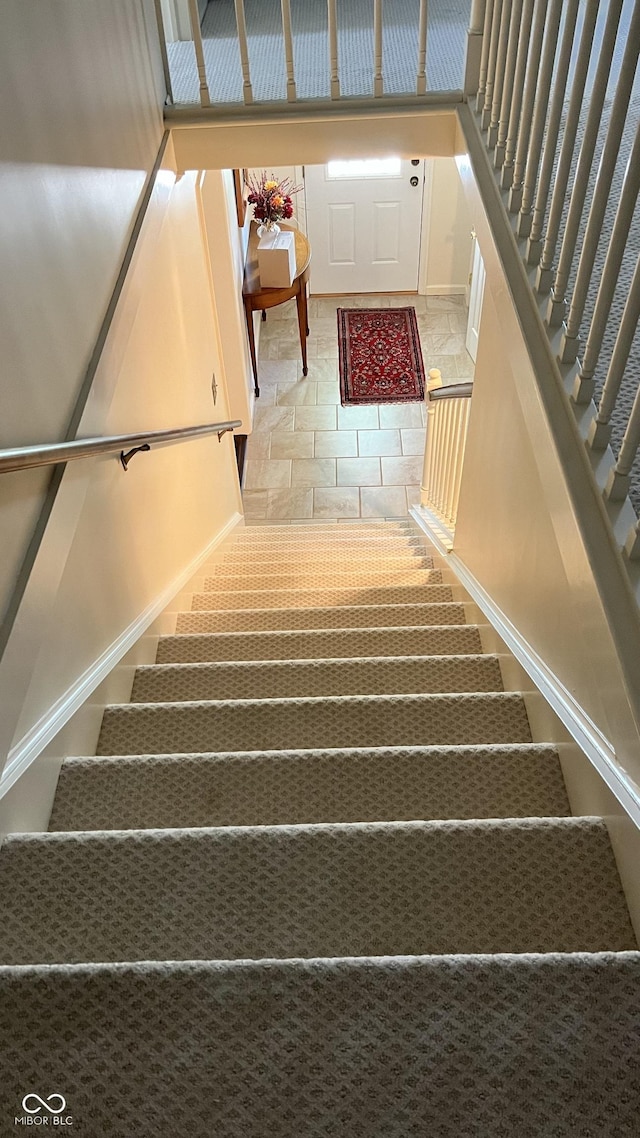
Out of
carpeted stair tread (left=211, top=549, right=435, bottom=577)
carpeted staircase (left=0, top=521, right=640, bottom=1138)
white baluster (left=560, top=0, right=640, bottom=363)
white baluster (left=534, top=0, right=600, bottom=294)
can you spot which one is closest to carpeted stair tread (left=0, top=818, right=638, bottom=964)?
→ carpeted staircase (left=0, top=521, right=640, bottom=1138)

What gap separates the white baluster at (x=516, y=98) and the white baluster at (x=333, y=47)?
87 cm

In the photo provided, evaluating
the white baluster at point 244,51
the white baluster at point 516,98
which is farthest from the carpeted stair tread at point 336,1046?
the white baluster at point 244,51

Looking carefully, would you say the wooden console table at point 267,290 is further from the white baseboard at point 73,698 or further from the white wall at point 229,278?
the white baseboard at point 73,698

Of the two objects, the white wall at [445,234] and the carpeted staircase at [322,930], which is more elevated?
the carpeted staircase at [322,930]

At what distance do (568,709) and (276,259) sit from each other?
4.70 metres

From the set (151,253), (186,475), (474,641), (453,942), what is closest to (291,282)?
(186,475)

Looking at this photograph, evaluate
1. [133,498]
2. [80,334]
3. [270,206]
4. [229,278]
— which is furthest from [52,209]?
[270,206]

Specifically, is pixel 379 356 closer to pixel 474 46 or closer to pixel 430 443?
pixel 430 443

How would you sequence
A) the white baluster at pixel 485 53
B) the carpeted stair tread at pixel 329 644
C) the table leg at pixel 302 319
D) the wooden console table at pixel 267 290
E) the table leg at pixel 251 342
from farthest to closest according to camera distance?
the table leg at pixel 302 319, the table leg at pixel 251 342, the wooden console table at pixel 267 290, the carpeted stair tread at pixel 329 644, the white baluster at pixel 485 53

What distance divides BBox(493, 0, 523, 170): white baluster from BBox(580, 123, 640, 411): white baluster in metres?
0.96

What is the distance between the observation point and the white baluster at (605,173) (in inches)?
48.6

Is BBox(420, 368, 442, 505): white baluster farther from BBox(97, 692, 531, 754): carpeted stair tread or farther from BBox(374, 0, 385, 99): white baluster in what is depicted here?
BBox(97, 692, 531, 754): carpeted stair tread

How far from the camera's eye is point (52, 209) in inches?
63.4

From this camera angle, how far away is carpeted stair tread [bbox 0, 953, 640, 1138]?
0.96 m
